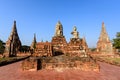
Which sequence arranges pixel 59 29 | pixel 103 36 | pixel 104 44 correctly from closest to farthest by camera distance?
pixel 59 29, pixel 104 44, pixel 103 36

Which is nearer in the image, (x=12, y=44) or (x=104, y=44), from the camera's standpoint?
(x=12, y=44)

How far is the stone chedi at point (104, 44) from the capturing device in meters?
26.6

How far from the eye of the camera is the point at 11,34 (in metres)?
27.7

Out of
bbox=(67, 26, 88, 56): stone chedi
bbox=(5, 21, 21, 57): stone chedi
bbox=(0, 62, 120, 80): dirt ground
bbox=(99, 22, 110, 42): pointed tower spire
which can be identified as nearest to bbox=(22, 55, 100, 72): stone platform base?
bbox=(0, 62, 120, 80): dirt ground

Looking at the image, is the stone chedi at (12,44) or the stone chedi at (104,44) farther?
the stone chedi at (104,44)

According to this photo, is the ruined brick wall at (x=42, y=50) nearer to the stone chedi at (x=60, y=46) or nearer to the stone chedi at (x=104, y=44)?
the stone chedi at (x=60, y=46)

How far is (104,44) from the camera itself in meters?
27.2

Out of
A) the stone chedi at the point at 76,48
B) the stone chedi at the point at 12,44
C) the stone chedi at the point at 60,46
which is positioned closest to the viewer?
the stone chedi at the point at 60,46

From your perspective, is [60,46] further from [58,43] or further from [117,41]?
[117,41]

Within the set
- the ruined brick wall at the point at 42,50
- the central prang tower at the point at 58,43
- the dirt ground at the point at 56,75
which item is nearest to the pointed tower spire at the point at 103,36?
the central prang tower at the point at 58,43

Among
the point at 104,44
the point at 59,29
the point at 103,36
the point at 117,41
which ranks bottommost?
the point at 104,44

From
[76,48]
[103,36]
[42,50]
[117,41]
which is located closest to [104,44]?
[103,36]

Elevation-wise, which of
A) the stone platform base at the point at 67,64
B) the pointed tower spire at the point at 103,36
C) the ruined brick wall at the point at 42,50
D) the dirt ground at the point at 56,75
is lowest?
the dirt ground at the point at 56,75

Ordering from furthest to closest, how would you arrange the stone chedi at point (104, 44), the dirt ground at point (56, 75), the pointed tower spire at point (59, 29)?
the stone chedi at point (104, 44), the pointed tower spire at point (59, 29), the dirt ground at point (56, 75)
